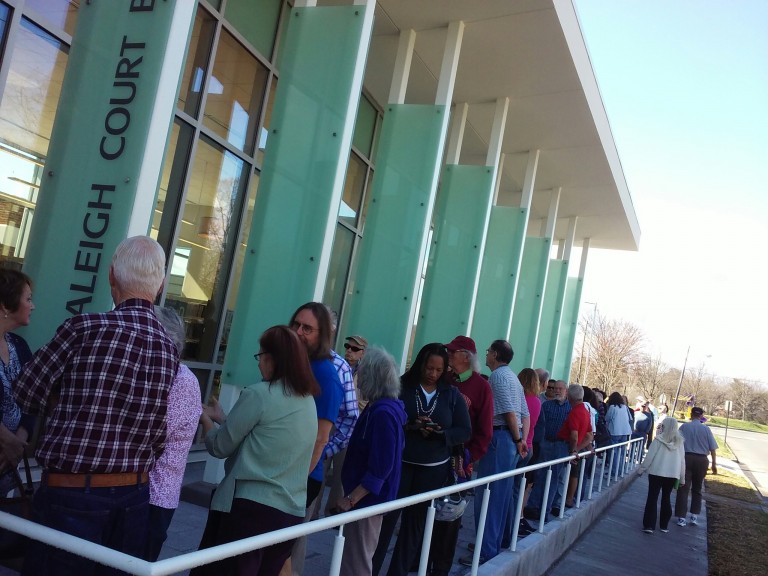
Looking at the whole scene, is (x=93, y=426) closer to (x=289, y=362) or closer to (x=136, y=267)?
(x=136, y=267)

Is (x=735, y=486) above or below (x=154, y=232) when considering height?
below

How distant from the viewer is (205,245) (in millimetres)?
8586

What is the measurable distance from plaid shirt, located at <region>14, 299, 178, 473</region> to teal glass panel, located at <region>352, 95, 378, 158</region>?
9.47 metres

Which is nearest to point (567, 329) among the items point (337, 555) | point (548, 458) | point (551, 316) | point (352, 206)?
point (551, 316)

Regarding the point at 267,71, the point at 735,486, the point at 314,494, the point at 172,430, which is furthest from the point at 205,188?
the point at 735,486

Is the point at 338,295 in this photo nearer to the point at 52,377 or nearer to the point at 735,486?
the point at 52,377

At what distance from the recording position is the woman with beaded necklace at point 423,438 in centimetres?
Result: 486

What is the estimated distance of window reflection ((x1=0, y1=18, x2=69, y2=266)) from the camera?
5.74m

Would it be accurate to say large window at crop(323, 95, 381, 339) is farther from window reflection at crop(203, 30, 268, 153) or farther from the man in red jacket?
the man in red jacket

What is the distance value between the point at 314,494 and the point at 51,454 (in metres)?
2.01

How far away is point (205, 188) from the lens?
8391 mm

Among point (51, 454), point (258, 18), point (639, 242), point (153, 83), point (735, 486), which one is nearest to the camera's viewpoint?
point (51, 454)

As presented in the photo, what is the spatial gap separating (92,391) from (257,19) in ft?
24.4

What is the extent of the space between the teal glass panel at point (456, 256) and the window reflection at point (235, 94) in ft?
10.5
